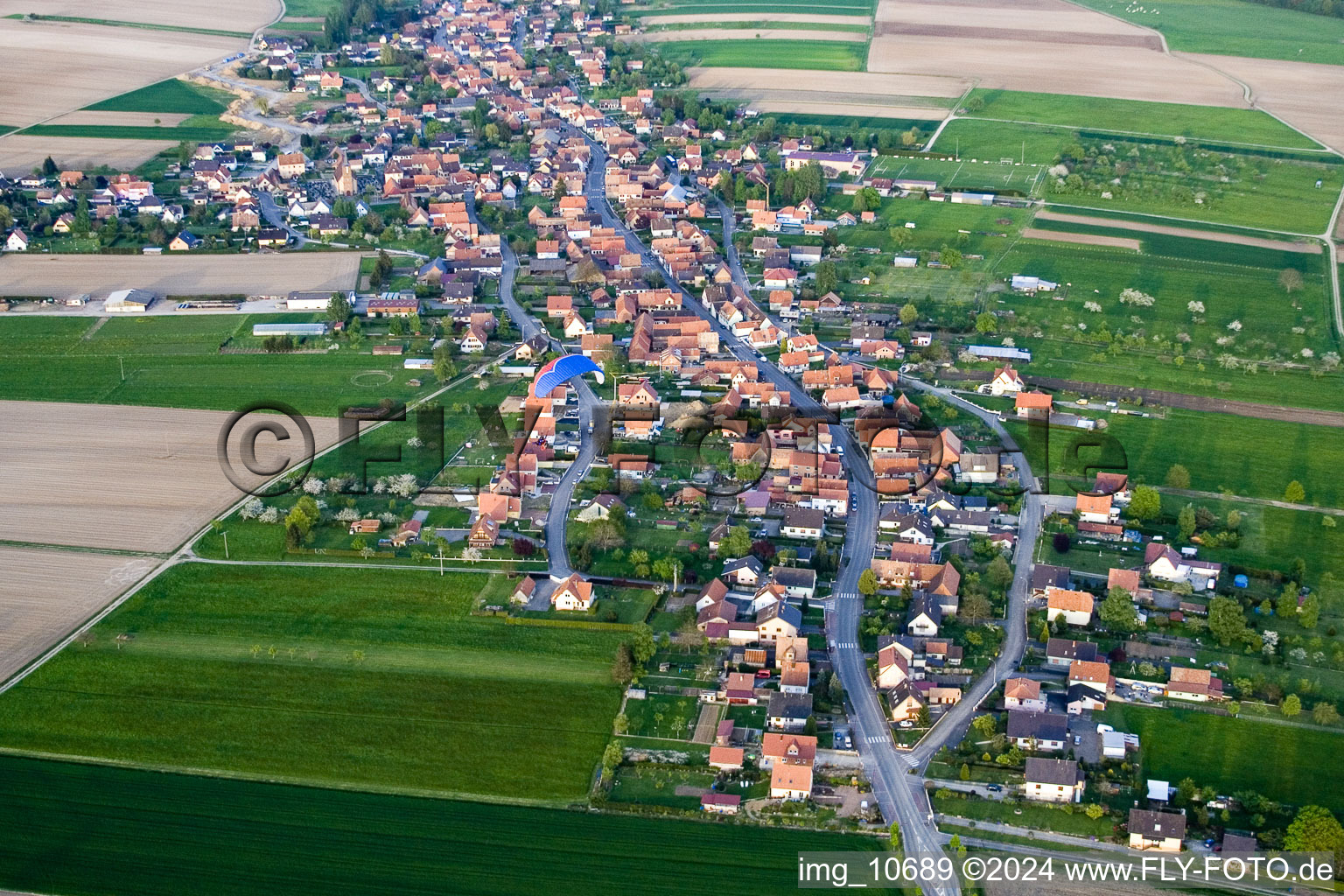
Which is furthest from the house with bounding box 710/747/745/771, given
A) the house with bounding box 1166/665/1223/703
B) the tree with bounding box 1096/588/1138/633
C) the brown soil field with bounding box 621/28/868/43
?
the brown soil field with bounding box 621/28/868/43

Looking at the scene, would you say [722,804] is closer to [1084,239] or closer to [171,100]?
[1084,239]

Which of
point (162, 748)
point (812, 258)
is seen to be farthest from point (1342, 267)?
point (162, 748)

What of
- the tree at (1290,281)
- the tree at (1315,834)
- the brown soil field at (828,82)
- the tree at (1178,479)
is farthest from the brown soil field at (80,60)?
the tree at (1315,834)

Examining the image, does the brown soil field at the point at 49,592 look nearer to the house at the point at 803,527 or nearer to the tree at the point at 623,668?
the tree at the point at 623,668

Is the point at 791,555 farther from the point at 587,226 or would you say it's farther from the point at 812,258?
the point at 587,226

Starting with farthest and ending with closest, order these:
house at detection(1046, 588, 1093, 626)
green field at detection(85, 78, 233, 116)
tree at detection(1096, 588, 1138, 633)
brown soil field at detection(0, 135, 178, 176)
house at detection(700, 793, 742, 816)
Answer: green field at detection(85, 78, 233, 116) → brown soil field at detection(0, 135, 178, 176) → house at detection(1046, 588, 1093, 626) → tree at detection(1096, 588, 1138, 633) → house at detection(700, 793, 742, 816)

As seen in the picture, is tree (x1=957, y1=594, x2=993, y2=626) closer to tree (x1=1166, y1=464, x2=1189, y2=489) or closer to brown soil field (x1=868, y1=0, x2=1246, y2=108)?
tree (x1=1166, y1=464, x2=1189, y2=489)

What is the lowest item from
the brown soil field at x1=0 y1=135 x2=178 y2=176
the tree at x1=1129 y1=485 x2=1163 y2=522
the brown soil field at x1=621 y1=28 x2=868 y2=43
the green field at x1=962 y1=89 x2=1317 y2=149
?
the tree at x1=1129 y1=485 x2=1163 y2=522
